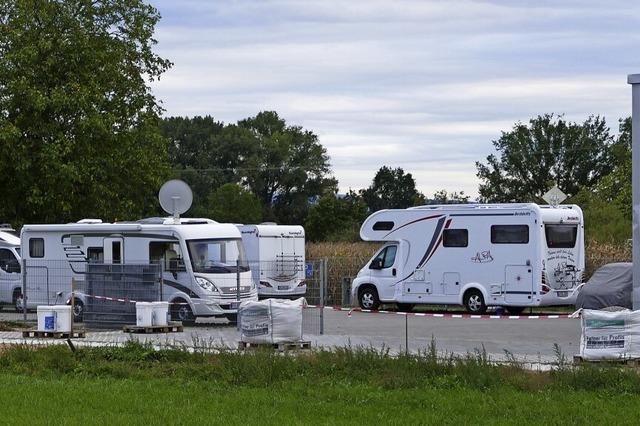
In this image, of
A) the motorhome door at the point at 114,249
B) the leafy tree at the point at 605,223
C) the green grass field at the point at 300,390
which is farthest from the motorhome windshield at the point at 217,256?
the leafy tree at the point at 605,223

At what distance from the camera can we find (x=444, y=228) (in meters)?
32.0

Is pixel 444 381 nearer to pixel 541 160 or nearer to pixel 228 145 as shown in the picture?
pixel 541 160

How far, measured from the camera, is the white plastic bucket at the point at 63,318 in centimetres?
2253

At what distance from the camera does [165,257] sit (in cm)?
2750

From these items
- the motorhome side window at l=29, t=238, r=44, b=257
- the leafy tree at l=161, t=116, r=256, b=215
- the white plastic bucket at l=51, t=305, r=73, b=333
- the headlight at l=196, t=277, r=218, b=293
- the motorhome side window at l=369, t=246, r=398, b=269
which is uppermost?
the leafy tree at l=161, t=116, r=256, b=215

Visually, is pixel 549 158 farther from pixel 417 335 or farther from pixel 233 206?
pixel 417 335

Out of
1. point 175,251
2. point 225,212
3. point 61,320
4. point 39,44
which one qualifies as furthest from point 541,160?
point 61,320

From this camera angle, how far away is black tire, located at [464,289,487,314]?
3098 centimetres

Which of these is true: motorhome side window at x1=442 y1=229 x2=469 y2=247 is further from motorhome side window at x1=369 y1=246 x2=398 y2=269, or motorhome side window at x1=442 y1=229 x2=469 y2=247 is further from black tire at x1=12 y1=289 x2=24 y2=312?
black tire at x1=12 y1=289 x2=24 y2=312

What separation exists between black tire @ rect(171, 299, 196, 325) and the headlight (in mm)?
549

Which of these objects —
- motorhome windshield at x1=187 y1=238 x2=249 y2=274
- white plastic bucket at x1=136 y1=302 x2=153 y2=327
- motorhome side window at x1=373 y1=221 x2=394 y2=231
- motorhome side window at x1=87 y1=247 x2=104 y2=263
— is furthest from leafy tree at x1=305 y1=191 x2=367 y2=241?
white plastic bucket at x1=136 y1=302 x2=153 y2=327

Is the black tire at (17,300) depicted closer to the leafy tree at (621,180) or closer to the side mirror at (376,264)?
the side mirror at (376,264)

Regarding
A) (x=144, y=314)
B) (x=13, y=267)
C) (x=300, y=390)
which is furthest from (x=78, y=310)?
(x=300, y=390)

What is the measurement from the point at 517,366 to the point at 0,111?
25783mm
